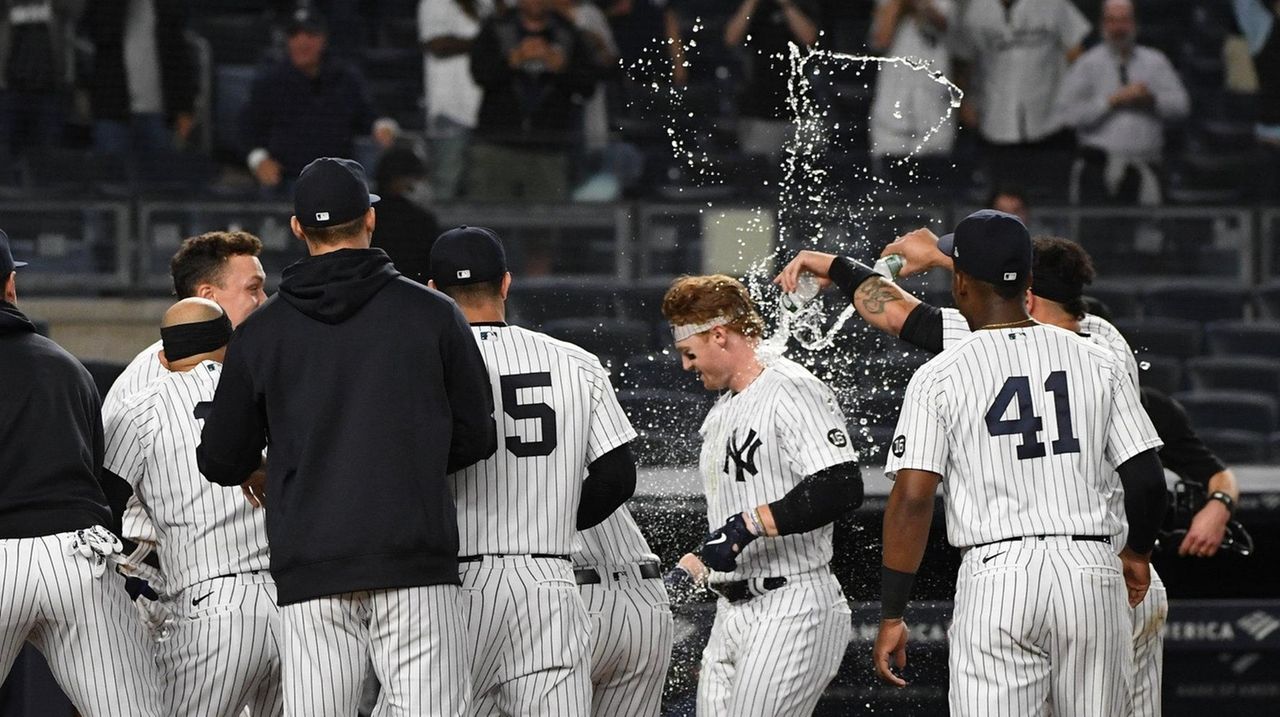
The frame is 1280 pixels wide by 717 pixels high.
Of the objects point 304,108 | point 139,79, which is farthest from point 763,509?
point 139,79

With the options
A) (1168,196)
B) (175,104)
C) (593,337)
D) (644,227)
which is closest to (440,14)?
(175,104)

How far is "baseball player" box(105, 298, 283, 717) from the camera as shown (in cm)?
414

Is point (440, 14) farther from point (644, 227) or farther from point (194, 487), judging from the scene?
point (194, 487)

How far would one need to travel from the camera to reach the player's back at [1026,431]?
3.90 meters

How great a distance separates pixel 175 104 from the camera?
9430 mm

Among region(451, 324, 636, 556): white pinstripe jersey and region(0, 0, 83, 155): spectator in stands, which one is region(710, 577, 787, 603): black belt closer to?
region(451, 324, 636, 556): white pinstripe jersey

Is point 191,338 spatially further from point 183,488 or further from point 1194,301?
point 1194,301

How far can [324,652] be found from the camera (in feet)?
12.1

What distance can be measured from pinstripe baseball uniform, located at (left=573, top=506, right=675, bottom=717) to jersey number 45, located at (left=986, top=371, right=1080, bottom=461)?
109 cm

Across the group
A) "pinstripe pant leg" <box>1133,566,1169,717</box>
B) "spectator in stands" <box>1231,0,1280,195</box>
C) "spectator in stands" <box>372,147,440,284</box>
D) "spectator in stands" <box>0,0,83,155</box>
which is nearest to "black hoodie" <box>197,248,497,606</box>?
"pinstripe pant leg" <box>1133,566,1169,717</box>

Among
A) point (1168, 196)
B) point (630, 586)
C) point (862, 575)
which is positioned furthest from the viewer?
point (1168, 196)

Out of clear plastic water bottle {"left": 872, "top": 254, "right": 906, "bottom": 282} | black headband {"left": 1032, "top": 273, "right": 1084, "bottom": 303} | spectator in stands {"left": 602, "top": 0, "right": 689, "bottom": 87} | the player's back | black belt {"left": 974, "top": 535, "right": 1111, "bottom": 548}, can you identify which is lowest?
black belt {"left": 974, "top": 535, "right": 1111, "bottom": 548}

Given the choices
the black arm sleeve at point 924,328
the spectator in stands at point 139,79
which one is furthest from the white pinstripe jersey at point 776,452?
the spectator in stands at point 139,79

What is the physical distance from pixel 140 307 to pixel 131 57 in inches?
72.5
